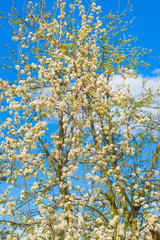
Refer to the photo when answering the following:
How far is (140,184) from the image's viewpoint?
1065cm

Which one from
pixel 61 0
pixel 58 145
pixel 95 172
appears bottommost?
pixel 95 172

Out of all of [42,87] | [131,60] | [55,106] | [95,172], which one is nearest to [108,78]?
[131,60]

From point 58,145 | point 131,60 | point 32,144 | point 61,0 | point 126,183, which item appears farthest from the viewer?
point 131,60

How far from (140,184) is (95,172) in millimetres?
3451

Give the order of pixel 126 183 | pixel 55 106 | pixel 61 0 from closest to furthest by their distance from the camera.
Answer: pixel 55 106
pixel 126 183
pixel 61 0

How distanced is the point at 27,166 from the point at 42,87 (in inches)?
114

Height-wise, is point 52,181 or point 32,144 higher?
point 32,144

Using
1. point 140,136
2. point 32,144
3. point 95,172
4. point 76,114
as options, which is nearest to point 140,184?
point 140,136

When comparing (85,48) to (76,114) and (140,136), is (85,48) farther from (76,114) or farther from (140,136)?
(140,136)

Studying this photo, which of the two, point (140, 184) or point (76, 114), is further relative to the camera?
point (140, 184)

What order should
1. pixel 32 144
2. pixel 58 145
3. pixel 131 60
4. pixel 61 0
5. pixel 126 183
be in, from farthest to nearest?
pixel 131 60, pixel 61 0, pixel 126 183, pixel 58 145, pixel 32 144

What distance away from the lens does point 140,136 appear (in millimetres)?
12055

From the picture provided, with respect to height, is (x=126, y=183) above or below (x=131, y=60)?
below

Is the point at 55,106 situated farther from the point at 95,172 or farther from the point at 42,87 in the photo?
the point at 95,172
